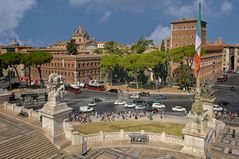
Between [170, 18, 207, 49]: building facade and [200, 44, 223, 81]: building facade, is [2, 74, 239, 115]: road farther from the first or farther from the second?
[170, 18, 207, 49]: building facade

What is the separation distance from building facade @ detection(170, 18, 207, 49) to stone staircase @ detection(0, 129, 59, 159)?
3063 inches

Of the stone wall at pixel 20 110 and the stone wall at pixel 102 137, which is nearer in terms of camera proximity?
the stone wall at pixel 102 137

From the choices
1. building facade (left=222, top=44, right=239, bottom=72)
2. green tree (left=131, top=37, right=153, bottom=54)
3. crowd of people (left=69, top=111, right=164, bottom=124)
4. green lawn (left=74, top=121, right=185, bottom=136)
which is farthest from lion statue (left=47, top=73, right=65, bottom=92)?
building facade (left=222, top=44, right=239, bottom=72)

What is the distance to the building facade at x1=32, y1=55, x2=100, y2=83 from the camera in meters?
80.8

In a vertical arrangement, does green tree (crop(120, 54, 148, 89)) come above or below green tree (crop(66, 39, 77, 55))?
below

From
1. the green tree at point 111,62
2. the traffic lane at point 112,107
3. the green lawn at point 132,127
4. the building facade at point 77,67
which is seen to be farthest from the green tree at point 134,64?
the green lawn at point 132,127

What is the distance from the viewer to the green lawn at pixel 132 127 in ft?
113

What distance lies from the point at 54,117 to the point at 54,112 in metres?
0.54

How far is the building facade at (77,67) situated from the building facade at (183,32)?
33884 mm

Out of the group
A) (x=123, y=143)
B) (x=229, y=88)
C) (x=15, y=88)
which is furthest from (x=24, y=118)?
(x=229, y=88)

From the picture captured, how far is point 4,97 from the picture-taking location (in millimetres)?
39250

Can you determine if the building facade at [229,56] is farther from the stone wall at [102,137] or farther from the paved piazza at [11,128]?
the paved piazza at [11,128]

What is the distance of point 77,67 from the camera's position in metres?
80.5

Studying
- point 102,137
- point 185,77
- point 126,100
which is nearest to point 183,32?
point 185,77
